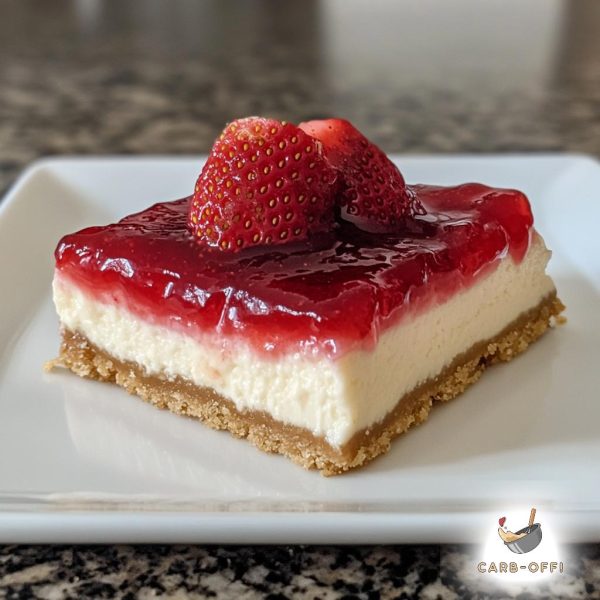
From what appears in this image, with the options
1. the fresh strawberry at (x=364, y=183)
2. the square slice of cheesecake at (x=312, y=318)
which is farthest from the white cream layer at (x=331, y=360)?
the fresh strawberry at (x=364, y=183)

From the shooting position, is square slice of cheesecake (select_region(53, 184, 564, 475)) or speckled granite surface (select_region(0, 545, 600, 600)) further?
square slice of cheesecake (select_region(53, 184, 564, 475))

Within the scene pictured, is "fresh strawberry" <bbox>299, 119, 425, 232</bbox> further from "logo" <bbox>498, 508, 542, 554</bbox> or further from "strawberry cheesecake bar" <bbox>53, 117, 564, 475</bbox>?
"logo" <bbox>498, 508, 542, 554</bbox>

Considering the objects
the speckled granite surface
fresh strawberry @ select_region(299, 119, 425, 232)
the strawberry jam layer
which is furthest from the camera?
fresh strawberry @ select_region(299, 119, 425, 232)

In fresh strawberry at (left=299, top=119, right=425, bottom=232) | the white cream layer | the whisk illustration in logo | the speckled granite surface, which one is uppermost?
fresh strawberry at (left=299, top=119, right=425, bottom=232)

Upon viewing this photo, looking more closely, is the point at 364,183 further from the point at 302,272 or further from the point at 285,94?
the point at 285,94

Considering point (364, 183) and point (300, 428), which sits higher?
point (364, 183)

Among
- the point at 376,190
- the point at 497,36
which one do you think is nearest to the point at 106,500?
the point at 376,190

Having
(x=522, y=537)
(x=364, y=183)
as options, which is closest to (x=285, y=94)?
(x=364, y=183)

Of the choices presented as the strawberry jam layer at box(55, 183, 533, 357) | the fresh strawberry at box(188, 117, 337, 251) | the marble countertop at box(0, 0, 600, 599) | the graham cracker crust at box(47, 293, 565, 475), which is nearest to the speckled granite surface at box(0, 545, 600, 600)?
the marble countertop at box(0, 0, 600, 599)
